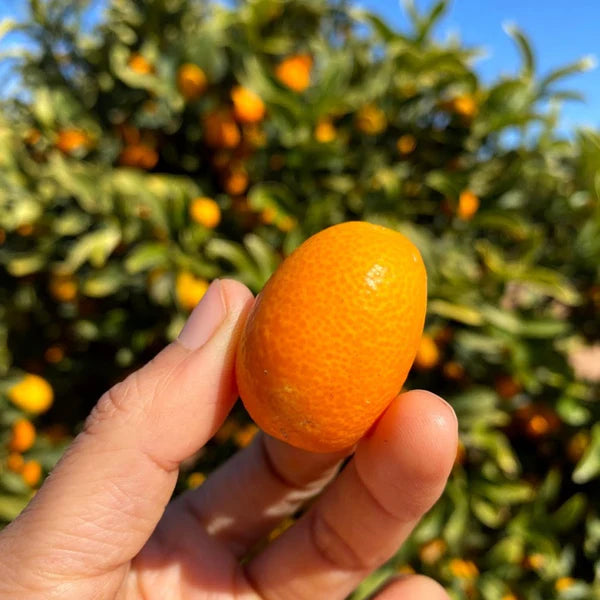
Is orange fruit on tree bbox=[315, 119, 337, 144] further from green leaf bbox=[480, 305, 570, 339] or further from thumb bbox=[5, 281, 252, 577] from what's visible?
thumb bbox=[5, 281, 252, 577]

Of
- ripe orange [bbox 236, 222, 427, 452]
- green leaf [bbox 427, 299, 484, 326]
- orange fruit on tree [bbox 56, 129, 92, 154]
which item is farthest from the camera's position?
orange fruit on tree [bbox 56, 129, 92, 154]

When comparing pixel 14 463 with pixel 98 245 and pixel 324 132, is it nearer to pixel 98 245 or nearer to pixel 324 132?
pixel 98 245

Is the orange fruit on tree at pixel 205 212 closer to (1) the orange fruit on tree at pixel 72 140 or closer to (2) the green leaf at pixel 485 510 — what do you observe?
(1) the orange fruit on tree at pixel 72 140

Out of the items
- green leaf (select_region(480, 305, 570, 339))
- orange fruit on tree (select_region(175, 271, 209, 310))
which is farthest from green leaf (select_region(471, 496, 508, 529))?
orange fruit on tree (select_region(175, 271, 209, 310))

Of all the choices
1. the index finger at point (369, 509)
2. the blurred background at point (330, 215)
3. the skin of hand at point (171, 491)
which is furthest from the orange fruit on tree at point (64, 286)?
the index finger at point (369, 509)

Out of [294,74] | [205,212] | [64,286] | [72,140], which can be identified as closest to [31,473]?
[64,286]

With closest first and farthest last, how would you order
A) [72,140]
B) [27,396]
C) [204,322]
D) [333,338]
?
[333,338] < [204,322] < [27,396] < [72,140]
